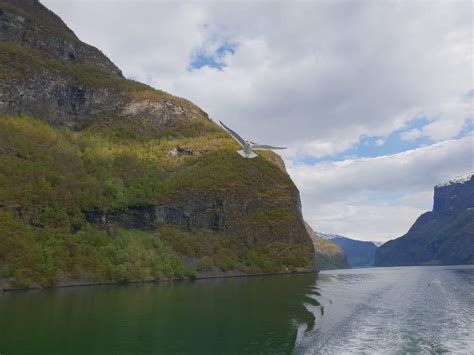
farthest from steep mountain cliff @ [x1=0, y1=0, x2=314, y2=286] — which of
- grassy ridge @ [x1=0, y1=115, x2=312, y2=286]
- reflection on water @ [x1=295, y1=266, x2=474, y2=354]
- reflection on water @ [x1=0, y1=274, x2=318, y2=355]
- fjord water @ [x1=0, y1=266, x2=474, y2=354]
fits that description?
reflection on water @ [x1=295, y1=266, x2=474, y2=354]

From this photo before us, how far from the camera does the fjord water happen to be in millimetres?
35281

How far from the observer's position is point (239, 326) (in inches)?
1746

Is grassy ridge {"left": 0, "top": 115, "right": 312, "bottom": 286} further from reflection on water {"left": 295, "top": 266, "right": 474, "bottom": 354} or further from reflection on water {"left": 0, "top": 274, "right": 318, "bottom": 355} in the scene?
reflection on water {"left": 295, "top": 266, "right": 474, "bottom": 354}

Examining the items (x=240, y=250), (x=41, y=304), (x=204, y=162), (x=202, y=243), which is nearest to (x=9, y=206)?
(x=41, y=304)

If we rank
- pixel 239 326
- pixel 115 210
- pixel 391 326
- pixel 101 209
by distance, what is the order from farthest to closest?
pixel 115 210
pixel 101 209
pixel 391 326
pixel 239 326

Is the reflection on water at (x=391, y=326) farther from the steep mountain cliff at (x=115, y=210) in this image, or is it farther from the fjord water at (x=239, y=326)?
the steep mountain cliff at (x=115, y=210)

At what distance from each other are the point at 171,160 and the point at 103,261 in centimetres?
8609

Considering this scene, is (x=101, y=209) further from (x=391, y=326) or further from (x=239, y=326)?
(x=391, y=326)

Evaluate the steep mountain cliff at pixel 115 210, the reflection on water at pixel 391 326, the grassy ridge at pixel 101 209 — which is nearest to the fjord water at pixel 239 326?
the reflection on water at pixel 391 326

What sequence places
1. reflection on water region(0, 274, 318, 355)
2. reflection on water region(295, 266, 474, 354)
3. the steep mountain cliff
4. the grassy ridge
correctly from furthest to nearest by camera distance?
the steep mountain cliff → the grassy ridge → reflection on water region(295, 266, 474, 354) → reflection on water region(0, 274, 318, 355)

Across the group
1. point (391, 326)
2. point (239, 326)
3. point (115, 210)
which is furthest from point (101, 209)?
point (391, 326)

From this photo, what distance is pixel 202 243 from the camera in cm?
16088

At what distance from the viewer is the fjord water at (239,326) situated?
116ft

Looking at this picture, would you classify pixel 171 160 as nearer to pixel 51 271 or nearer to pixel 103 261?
pixel 103 261
